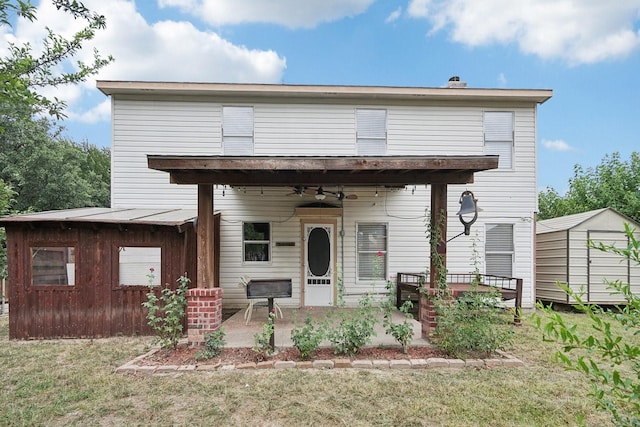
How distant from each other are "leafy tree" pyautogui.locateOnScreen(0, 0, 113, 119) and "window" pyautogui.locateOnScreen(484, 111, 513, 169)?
8.11m

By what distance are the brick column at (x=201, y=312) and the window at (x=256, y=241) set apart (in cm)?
321

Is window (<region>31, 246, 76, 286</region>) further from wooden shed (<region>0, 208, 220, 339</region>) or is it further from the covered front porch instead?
the covered front porch

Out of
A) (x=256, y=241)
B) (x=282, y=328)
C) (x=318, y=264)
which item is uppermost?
(x=256, y=241)

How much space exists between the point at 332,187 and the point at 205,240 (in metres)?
3.60

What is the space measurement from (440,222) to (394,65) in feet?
33.1

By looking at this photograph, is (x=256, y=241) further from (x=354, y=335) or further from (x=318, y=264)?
(x=354, y=335)

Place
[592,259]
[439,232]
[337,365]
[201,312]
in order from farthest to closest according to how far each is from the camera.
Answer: [592,259] < [439,232] < [201,312] < [337,365]

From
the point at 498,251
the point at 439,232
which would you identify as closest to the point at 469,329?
the point at 439,232

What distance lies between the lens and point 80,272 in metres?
6.07

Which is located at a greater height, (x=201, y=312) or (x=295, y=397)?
(x=201, y=312)

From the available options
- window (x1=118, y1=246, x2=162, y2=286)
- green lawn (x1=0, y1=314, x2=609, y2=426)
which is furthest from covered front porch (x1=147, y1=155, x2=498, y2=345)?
window (x1=118, y1=246, x2=162, y2=286)

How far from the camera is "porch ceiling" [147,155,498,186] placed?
4.61 metres

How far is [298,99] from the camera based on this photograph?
8.18 m

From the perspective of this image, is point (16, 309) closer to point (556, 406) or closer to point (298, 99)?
point (298, 99)
